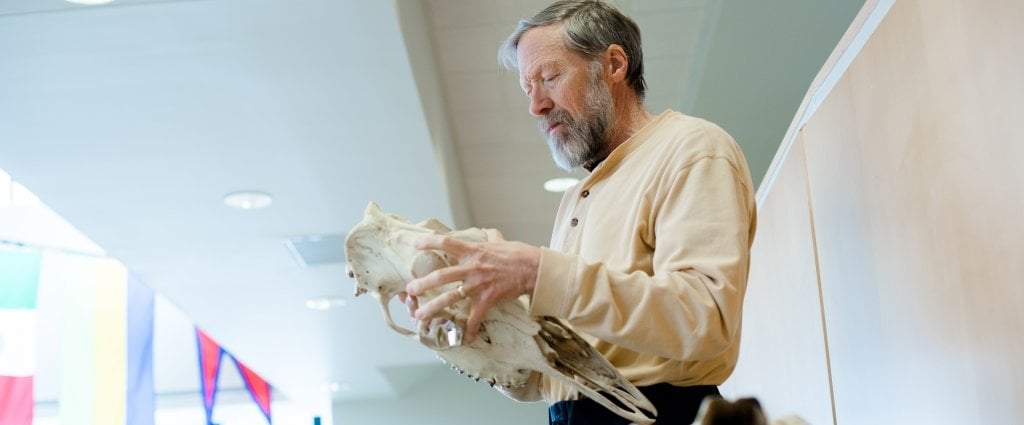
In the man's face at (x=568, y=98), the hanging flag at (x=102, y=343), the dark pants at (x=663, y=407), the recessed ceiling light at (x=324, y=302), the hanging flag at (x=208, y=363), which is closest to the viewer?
the dark pants at (x=663, y=407)

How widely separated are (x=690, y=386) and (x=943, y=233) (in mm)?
366

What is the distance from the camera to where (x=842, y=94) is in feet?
6.32

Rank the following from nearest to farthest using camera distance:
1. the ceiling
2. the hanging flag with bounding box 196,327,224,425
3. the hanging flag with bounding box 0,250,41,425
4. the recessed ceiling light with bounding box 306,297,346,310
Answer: the ceiling
the hanging flag with bounding box 0,250,41,425
the recessed ceiling light with bounding box 306,297,346,310
the hanging flag with bounding box 196,327,224,425

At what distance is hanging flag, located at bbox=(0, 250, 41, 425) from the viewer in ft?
20.9

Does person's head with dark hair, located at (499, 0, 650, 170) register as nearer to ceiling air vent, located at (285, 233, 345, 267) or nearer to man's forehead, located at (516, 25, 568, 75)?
man's forehead, located at (516, 25, 568, 75)

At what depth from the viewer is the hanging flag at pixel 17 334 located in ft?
20.9

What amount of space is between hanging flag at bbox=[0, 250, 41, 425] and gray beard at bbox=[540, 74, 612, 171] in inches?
216

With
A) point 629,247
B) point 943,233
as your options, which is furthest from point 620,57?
point 943,233

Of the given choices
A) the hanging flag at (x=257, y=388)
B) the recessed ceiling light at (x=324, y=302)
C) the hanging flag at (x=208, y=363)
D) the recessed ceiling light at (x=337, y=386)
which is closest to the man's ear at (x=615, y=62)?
the recessed ceiling light at (x=324, y=302)

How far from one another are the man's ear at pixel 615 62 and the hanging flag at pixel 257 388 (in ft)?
24.4

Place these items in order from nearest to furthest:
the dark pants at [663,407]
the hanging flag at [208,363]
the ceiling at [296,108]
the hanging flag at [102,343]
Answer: the dark pants at [663,407] < the ceiling at [296,108] < the hanging flag at [102,343] < the hanging flag at [208,363]

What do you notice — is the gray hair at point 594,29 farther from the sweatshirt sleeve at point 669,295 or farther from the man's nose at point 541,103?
the sweatshirt sleeve at point 669,295

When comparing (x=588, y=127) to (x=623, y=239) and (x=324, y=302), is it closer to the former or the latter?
(x=623, y=239)

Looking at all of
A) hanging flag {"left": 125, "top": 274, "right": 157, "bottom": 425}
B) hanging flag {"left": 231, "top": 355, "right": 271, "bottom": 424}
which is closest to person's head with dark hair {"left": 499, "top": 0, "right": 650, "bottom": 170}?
hanging flag {"left": 125, "top": 274, "right": 157, "bottom": 425}
